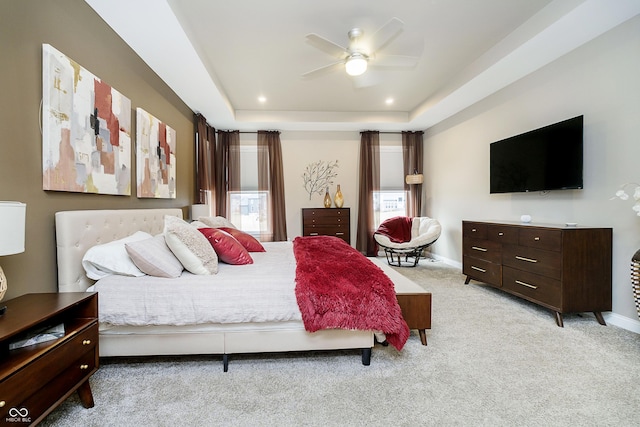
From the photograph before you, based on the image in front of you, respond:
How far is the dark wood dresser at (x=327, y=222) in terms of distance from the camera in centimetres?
536

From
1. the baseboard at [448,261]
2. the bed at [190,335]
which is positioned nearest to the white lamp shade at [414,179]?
the baseboard at [448,261]

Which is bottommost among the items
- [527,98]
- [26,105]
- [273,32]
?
[26,105]

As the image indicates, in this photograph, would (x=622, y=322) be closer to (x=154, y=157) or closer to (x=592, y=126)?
(x=592, y=126)

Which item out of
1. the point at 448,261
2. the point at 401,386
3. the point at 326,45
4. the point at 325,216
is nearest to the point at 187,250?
the point at 401,386

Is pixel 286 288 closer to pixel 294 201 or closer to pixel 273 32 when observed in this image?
pixel 273 32

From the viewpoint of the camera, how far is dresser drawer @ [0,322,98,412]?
1.00 metres

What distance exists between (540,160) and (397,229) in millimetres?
2483

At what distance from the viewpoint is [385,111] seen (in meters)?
5.29

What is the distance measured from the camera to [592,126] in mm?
2646

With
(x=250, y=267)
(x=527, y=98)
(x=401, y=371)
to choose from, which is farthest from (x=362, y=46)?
(x=401, y=371)

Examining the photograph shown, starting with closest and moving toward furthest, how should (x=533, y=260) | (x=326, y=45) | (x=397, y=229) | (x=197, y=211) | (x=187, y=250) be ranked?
(x=187, y=250) < (x=326, y=45) < (x=533, y=260) < (x=197, y=211) < (x=397, y=229)

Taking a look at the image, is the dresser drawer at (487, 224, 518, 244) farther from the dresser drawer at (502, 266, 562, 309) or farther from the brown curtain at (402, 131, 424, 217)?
the brown curtain at (402, 131, 424, 217)

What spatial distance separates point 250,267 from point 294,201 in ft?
11.7

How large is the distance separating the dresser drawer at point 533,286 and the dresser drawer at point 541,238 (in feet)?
0.94
